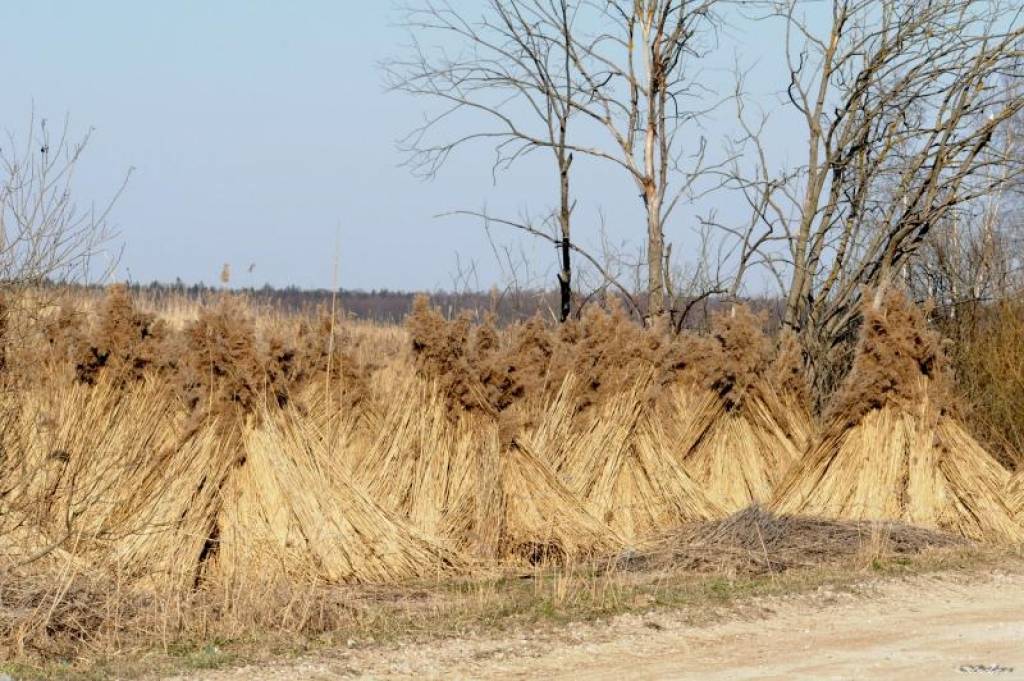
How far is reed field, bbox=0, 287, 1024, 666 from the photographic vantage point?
30.8 feet

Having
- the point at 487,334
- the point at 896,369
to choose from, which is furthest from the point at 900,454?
the point at 487,334

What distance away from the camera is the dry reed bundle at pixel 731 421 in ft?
47.4

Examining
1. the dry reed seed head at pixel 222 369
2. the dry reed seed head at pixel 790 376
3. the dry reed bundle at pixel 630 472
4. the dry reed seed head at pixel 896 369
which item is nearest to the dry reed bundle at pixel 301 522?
the dry reed seed head at pixel 222 369

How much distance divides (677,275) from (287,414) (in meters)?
12.1

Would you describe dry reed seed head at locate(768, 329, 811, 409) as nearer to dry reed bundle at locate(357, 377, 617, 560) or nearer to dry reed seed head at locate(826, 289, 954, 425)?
dry reed seed head at locate(826, 289, 954, 425)

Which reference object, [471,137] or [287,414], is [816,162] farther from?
[287,414]

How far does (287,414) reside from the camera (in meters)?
11.1

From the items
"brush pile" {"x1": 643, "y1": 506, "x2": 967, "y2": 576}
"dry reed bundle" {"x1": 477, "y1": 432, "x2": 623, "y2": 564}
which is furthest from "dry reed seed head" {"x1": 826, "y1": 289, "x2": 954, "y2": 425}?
"dry reed bundle" {"x1": 477, "y1": 432, "x2": 623, "y2": 564}

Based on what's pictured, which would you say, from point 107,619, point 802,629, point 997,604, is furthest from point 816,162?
point 107,619

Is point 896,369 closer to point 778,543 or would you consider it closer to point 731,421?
point 731,421

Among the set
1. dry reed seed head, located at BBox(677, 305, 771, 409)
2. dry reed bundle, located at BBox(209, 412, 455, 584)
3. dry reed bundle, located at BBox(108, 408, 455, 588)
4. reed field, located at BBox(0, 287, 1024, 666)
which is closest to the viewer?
reed field, located at BBox(0, 287, 1024, 666)

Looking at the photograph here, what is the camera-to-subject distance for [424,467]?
39.3 feet

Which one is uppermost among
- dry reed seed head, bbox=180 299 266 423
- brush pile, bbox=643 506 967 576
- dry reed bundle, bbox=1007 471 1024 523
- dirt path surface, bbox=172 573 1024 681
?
dry reed seed head, bbox=180 299 266 423

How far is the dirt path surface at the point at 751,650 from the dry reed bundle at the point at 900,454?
3.01 meters
